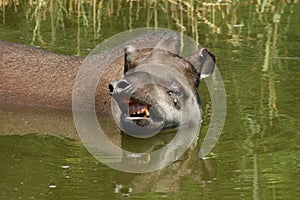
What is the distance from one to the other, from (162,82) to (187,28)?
12.0 feet

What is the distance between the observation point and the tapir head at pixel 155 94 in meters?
8.52

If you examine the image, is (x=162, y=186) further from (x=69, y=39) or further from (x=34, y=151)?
(x=69, y=39)

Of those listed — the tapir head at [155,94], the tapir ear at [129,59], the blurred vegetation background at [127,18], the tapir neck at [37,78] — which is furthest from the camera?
the blurred vegetation background at [127,18]

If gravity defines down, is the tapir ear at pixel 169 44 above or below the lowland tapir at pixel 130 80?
above

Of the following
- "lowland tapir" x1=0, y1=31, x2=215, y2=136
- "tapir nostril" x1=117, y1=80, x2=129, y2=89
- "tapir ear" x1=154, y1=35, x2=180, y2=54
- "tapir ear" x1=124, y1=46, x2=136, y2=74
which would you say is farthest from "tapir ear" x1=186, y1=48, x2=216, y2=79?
"tapir nostril" x1=117, y1=80, x2=129, y2=89

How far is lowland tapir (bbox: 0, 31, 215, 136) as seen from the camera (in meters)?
8.57

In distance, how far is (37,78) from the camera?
387 inches

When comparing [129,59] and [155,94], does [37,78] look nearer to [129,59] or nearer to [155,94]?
[129,59]

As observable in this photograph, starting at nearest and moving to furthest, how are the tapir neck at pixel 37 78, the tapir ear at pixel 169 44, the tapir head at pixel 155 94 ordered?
the tapir head at pixel 155 94 < the tapir ear at pixel 169 44 < the tapir neck at pixel 37 78

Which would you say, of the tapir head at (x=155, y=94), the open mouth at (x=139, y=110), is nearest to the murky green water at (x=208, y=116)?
the tapir head at (x=155, y=94)

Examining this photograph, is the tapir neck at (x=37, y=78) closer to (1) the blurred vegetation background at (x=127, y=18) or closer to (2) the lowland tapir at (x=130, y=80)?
(2) the lowland tapir at (x=130, y=80)

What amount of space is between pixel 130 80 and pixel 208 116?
2.93 ft

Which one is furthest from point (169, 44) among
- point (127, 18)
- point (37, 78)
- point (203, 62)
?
point (127, 18)

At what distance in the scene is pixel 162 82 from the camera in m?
8.71
